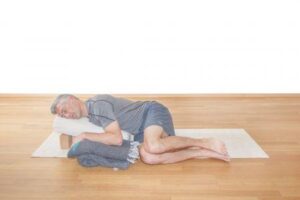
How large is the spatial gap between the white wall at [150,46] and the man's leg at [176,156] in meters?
1.97

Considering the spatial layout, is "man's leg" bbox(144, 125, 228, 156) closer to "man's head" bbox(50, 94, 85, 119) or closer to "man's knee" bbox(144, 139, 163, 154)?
"man's knee" bbox(144, 139, 163, 154)

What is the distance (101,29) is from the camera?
4625 mm

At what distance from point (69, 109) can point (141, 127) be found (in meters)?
0.54

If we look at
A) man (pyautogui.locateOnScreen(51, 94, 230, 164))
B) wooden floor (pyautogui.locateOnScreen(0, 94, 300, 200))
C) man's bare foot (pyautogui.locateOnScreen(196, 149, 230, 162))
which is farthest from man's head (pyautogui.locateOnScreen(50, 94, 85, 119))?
man's bare foot (pyautogui.locateOnScreen(196, 149, 230, 162))

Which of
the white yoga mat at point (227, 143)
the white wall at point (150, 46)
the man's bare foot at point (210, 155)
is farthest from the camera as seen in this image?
the white wall at point (150, 46)

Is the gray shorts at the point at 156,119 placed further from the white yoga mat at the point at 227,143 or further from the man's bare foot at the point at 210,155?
the white yoga mat at the point at 227,143

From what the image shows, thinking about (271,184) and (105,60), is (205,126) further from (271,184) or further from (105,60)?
(105,60)

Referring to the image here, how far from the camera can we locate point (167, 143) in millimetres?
2783

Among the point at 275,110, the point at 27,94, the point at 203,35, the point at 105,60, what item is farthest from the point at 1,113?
the point at 275,110

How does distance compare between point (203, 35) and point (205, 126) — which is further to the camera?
point (203, 35)

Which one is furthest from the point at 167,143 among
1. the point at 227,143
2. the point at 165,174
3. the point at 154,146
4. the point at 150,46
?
the point at 150,46

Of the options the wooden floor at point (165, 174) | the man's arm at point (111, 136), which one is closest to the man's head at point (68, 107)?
the man's arm at point (111, 136)

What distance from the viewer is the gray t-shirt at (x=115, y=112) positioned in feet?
8.95

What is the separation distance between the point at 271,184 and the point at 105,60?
272cm
